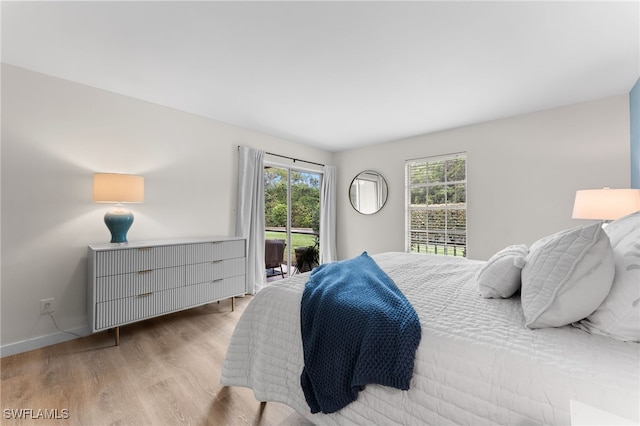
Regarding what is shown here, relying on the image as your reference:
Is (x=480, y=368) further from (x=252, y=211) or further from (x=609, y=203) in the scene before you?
(x=252, y=211)

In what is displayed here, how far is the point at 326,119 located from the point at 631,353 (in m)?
3.20

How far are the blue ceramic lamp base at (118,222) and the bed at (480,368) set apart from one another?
192 centimetres

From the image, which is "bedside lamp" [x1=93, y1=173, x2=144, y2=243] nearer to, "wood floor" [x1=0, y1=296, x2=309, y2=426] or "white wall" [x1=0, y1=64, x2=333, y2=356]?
"white wall" [x1=0, y1=64, x2=333, y2=356]

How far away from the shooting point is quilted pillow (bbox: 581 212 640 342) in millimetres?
897

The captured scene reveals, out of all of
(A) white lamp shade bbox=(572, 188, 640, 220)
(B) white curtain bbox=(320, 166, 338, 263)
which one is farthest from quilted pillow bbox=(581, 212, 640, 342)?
(B) white curtain bbox=(320, 166, 338, 263)

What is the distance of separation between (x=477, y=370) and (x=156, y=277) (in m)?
2.70

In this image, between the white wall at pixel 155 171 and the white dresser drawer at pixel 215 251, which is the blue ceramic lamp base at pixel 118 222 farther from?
the white dresser drawer at pixel 215 251

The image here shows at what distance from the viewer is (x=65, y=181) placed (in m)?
2.46

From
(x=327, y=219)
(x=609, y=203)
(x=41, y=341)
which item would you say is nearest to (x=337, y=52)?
(x=609, y=203)

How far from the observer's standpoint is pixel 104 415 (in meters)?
1.52

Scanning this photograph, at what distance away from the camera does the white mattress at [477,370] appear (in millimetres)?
766

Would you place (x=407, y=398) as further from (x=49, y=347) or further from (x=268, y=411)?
(x=49, y=347)

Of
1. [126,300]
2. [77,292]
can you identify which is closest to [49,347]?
[77,292]

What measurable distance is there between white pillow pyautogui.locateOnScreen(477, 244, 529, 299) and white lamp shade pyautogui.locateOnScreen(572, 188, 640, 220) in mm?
1466
